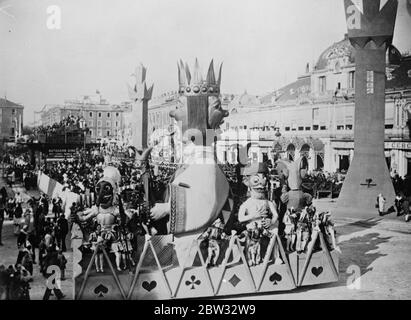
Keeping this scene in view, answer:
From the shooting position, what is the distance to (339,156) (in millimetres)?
9031

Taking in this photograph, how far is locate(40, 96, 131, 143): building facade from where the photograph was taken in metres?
6.58

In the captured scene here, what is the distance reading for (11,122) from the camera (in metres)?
6.40

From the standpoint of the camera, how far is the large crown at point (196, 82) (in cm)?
505

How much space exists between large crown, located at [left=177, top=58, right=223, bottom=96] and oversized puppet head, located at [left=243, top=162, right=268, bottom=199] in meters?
0.96

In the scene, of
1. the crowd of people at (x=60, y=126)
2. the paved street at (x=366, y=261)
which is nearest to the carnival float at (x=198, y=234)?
the paved street at (x=366, y=261)

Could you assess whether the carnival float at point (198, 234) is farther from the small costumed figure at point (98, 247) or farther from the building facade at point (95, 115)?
the building facade at point (95, 115)

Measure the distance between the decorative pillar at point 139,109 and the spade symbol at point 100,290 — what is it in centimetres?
285

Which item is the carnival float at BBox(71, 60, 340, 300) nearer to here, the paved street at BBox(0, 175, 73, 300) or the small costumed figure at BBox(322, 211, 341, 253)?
the small costumed figure at BBox(322, 211, 341, 253)

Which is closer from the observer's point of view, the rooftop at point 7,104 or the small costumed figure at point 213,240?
the small costumed figure at point 213,240

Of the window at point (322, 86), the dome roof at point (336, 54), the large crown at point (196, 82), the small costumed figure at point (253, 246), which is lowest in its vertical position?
the small costumed figure at point (253, 246)

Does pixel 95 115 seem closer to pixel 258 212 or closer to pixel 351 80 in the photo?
pixel 258 212

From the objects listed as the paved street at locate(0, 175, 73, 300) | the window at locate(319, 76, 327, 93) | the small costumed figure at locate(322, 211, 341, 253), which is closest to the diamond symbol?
the small costumed figure at locate(322, 211, 341, 253)
